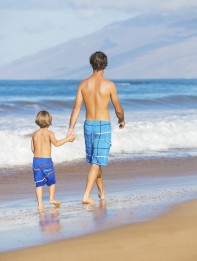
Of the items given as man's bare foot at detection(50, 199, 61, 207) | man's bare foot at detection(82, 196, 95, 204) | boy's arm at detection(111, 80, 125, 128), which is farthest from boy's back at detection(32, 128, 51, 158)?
boy's arm at detection(111, 80, 125, 128)

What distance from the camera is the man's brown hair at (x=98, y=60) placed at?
25.3 ft

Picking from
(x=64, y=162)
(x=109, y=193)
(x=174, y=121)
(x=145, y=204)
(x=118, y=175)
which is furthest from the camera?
(x=174, y=121)

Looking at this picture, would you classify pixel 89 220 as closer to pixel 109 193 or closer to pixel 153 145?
pixel 109 193

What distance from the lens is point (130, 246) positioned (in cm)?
554

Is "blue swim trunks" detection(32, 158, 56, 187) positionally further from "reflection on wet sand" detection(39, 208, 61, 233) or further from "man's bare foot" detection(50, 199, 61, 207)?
"reflection on wet sand" detection(39, 208, 61, 233)

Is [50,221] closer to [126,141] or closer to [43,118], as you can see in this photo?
[43,118]

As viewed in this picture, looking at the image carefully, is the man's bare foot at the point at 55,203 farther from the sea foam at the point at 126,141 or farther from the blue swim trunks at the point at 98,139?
the sea foam at the point at 126,141

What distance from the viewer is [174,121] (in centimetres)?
1681

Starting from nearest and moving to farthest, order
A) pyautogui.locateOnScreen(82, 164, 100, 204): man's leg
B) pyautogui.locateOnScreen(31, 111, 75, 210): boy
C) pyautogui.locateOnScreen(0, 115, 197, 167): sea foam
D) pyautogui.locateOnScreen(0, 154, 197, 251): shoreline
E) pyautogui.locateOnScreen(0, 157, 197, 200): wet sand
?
1. pyautogui.locateOnScreen(0, 154, 197, 251): shoreline
2. pyautogui.locateOnScreen(82, 164, 100, 204): man's leg
3. pyautogui.locateOnScreen(31, 111, 75, 210): boy
4. pyautogui.locateOnScreen(0, 157, 197, 200): wet sand
5. pyautogui.locateOnScreen(0, 115, 197, 167): sea foam

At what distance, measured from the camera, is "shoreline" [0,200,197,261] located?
17.4ft

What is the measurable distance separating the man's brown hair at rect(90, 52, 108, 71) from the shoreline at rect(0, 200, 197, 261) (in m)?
2.01

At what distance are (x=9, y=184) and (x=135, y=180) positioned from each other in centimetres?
155

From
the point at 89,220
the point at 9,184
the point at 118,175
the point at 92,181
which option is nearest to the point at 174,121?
the point at 118,175

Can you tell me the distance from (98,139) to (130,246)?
2315 mm
